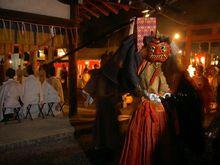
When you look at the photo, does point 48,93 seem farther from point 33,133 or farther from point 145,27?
point 145,27

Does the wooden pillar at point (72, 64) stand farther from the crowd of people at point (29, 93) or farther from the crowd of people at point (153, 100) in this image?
the crowd of people at point (153, 100)

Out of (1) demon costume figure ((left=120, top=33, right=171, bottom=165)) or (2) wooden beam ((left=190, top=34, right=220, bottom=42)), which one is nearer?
(1) demon costume figure ((left=120, top=33, right=171, bottom=165))

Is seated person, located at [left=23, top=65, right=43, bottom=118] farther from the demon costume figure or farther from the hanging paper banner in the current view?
the hanging paper banner

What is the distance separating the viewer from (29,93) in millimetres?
11305

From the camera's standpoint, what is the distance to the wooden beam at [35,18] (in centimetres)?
1059

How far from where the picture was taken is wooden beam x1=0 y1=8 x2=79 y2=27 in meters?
10.6

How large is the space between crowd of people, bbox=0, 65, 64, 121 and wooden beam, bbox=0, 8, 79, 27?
6.11 feet

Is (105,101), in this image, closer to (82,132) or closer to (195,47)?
(82,132)

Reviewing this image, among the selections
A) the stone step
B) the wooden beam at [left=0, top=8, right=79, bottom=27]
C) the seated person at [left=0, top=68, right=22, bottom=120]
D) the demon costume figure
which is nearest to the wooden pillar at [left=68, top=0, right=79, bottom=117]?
the wooden beam at [left=0, top=8, right=79, bottom=27]

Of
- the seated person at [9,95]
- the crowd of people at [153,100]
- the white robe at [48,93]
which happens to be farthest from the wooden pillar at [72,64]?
the crowd of people at [153,100]

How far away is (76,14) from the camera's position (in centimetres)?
1276

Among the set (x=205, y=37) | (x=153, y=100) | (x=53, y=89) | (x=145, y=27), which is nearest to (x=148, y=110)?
(x=153, y=100)

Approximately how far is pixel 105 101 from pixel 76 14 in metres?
5.69

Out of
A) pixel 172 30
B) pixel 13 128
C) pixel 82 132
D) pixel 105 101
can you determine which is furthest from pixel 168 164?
pixel 172 30
